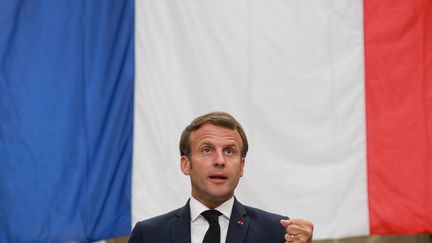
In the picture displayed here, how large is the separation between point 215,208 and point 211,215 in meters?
0.04

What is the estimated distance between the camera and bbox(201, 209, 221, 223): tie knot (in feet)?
7.18

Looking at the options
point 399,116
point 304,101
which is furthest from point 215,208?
→ point 399,116

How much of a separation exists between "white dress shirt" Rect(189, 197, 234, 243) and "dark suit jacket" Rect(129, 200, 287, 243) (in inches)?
0.7

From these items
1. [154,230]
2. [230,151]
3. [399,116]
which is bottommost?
[154,230]

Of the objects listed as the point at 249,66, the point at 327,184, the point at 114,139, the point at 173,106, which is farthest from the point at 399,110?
the point at 114,139

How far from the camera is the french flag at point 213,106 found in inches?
122

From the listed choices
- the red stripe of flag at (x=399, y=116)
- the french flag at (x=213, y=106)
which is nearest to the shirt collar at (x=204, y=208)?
the french flag at (x=213, y=106)

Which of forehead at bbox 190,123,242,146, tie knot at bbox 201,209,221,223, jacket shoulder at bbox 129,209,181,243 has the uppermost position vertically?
forehead at bbox 190,123,242,146

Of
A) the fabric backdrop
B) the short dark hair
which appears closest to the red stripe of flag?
the fabric backdrop

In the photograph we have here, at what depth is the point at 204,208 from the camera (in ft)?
7.32

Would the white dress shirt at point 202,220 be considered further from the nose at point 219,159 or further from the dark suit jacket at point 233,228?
the nose at point 219,159

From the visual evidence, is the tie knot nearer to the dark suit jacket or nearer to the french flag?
the dark suit jacket

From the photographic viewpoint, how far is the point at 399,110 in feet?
12.5

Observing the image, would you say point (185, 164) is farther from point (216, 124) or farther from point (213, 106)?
point (213, 106)
